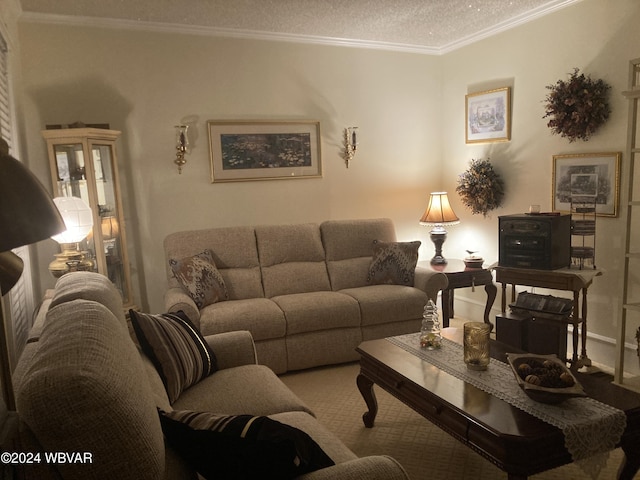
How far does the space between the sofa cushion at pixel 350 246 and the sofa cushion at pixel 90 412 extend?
309 centimetres

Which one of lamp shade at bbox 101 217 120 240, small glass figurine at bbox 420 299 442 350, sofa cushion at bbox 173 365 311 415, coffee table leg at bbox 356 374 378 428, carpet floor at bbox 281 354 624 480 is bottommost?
carpet floor at bbox 281 354 624 480

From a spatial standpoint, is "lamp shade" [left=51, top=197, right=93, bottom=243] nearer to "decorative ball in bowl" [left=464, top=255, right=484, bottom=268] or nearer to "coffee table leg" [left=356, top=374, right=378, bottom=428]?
"coffee table leg" [left=356, top=374, right=378, bottom=428]

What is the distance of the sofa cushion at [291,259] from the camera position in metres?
4.06

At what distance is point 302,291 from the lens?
407cm

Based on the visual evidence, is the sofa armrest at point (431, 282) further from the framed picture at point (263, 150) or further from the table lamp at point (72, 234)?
the table lamp at point (72, 234)

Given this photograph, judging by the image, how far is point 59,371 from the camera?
40.4 inches

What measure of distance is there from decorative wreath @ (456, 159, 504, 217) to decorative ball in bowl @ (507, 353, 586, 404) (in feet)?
8.44

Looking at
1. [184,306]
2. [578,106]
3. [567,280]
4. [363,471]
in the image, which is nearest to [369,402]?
[184,306]

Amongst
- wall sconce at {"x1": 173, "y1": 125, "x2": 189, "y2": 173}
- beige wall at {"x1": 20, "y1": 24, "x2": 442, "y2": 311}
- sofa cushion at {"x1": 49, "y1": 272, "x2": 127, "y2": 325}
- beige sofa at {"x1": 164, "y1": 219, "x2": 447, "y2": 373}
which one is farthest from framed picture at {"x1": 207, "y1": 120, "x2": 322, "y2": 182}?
sofa cushion at {"x1": 49, "y1": 272, "x2": 127, "y2": 325}

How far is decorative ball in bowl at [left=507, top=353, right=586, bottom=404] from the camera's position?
1.86 m

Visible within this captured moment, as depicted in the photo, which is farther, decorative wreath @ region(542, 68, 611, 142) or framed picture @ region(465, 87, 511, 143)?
framed picture @ region(465, 87, 511, 143)

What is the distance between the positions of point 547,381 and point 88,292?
178 cm

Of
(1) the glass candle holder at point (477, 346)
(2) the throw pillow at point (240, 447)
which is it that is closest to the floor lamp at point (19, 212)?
(2) the throw pillow at point (240, 447)

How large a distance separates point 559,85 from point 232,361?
3.08m
